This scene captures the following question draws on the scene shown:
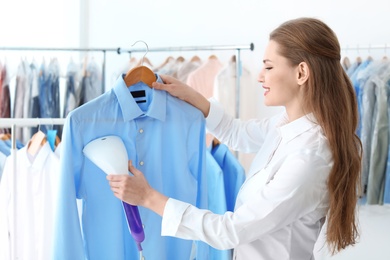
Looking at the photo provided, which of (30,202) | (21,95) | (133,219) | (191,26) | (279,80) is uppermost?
(191,26)

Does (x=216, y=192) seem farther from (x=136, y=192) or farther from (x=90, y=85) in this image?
(x=90, y=85)

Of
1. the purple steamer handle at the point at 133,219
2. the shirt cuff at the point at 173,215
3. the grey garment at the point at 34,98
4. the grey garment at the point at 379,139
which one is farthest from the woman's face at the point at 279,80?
the grey garment at the point at 34,98

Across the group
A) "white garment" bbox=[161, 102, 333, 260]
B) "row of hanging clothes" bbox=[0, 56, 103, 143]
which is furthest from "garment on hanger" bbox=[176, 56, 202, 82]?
"white garment" bbox=[161, 102, 333, 260]

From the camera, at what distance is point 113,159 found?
1.63 metres

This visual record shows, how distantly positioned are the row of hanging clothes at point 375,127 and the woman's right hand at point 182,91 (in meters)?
1.25

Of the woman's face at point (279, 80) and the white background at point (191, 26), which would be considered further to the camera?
the white background at point (191, 26)

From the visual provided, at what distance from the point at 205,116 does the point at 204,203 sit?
308 millimetres

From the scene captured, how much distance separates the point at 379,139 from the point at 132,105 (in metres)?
1.59

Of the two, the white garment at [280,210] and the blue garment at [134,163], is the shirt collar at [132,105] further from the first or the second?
the white garment at [280,210]

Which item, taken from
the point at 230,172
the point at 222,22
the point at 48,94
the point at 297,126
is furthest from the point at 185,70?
the point at 297,126

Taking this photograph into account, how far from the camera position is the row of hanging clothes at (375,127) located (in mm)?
2842

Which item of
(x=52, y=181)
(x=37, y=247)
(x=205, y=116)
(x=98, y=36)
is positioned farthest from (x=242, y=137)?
(x=98, y=36)

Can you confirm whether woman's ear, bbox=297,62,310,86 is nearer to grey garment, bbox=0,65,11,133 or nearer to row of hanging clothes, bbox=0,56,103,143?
row of hanging clothes, bbox=0,56,103,143

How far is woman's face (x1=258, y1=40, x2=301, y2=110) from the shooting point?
163 centimetres
